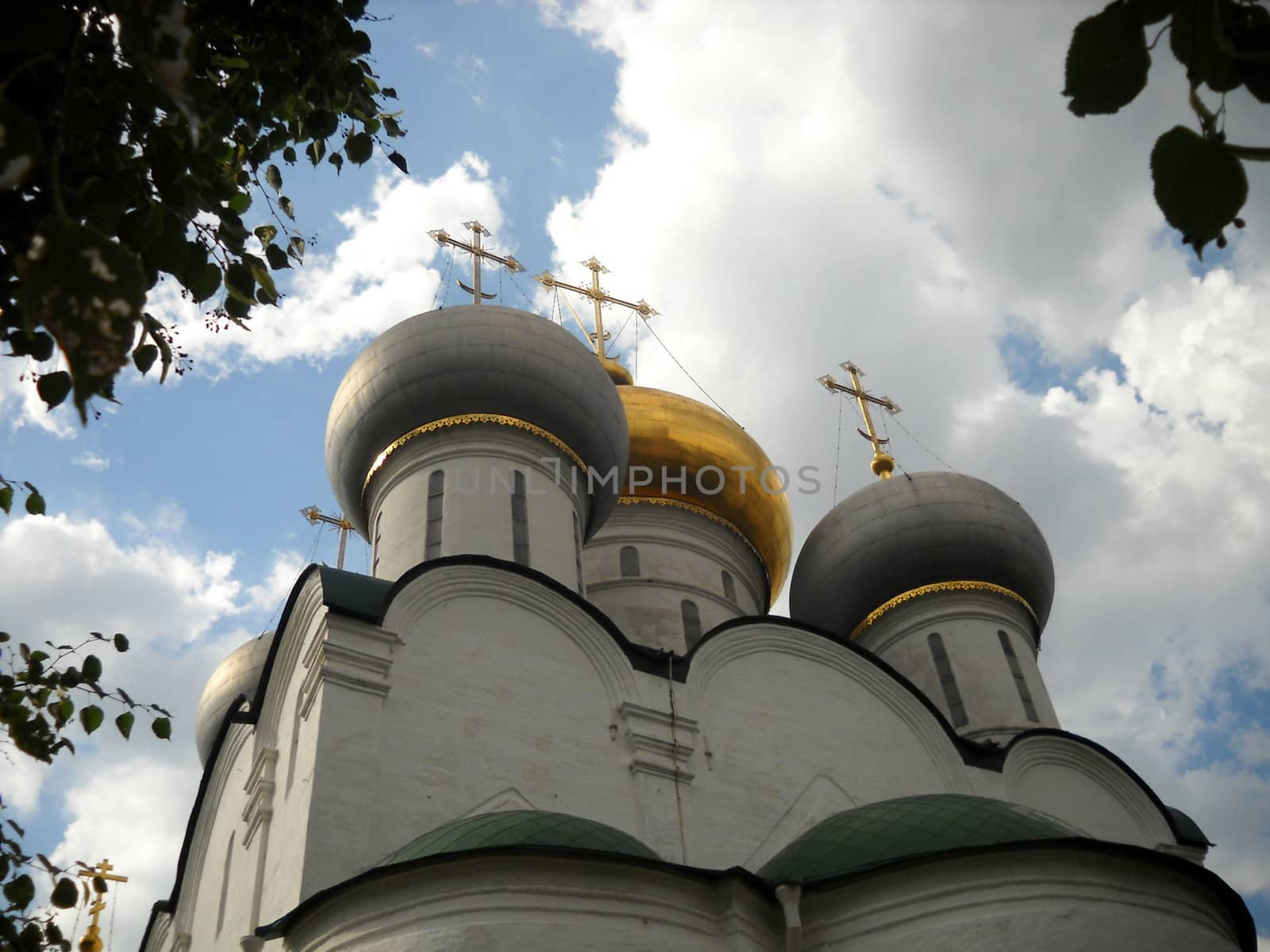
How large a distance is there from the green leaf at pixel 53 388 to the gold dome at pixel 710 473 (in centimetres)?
907

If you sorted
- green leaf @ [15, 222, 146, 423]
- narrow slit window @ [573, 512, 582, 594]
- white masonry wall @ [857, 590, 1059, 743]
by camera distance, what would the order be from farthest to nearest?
white masonry wall @ [857, 590, 1059, 743] → narrow slit window @ [573, 512, 582, 594] → green leaf @ [15, 222, 146, 423]

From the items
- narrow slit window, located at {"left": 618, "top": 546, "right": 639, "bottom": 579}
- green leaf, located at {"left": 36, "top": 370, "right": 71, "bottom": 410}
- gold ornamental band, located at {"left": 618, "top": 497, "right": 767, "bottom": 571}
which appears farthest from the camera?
gold ornamental band, located at {"left": 618, "top": 497, "right": 767, "bottom": 571}

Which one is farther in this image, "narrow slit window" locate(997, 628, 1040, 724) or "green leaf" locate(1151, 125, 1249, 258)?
"narrow slit window" locate(997, 628, 1040, 724)

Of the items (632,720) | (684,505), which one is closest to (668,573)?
(684,505)

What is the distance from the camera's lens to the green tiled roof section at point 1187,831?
911 cm

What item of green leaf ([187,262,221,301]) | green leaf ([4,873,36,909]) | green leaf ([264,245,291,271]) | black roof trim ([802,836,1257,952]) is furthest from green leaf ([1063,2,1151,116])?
black roof trim ([802,836,1257,952])

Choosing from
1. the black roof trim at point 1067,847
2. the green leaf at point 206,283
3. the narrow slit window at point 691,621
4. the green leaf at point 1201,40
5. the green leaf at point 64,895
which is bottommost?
the green leaf at point 1201,40

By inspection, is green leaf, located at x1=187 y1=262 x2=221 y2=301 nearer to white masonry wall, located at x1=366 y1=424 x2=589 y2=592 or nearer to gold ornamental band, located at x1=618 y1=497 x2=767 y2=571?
white masonry wall, located at x1=366 y1=424 x2=589 y2=592

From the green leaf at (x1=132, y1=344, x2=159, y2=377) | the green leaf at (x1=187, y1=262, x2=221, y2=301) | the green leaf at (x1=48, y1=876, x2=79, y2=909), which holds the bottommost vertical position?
the green leaf at (x1=48, y1=876, x2=79, y2=909)

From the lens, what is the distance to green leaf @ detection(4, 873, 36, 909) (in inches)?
116

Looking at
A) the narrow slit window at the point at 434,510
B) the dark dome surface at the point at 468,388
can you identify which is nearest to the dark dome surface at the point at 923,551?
the dark dome surface at the point at 468,388

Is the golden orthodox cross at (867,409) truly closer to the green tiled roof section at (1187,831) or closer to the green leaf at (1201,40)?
the green tiled roof section at (1187,831)

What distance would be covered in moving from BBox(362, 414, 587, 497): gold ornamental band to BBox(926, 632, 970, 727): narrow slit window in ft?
10.3

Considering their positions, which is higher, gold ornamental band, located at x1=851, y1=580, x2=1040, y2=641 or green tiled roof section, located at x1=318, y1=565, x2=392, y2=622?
gold ornamental band, located at x1=851, y1=580, x2=1040, y2=641
